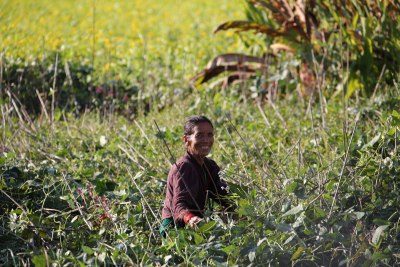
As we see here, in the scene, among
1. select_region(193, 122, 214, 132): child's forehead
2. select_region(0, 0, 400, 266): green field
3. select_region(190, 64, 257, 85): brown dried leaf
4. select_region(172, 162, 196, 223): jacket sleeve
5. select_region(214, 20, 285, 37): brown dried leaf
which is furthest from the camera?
select_region(190, 64, 257, 85): brown dried leaf

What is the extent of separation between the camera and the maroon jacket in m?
4.22

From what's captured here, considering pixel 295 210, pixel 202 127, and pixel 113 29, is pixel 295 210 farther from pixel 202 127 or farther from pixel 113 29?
pixel 113 29

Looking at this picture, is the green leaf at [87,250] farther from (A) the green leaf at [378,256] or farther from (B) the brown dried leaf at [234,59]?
(B) the brown dried leaf at [234,59]

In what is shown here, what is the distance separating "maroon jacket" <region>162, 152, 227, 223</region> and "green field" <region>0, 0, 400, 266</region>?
0.31 feet

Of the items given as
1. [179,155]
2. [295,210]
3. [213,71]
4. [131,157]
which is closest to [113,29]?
[213,71]

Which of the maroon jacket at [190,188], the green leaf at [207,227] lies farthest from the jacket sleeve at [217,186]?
the green leaf at [207,227]

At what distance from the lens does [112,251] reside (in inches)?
156

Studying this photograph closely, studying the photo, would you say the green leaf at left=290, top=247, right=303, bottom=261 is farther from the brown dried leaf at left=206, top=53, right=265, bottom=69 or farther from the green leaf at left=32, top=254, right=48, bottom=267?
the brown dried leaf at left=206, top=53, right=265, bottom=69

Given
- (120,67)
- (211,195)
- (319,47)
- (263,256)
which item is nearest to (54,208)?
(211,195)

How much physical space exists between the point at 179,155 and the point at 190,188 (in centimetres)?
138

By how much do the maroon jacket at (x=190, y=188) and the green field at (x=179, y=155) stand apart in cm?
9

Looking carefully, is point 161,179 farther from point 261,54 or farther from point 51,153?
point 261,54

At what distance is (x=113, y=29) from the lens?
44.2 ft

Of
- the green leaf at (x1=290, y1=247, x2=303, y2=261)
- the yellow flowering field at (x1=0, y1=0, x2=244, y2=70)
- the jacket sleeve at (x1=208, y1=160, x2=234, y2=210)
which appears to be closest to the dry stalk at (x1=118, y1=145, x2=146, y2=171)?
the jacket sleeve at (x1=208, y1=160, x2=234, y2=210)
